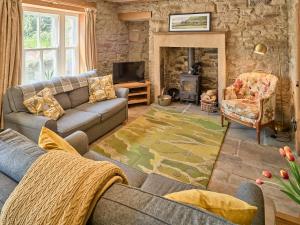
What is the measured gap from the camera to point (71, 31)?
196 inches

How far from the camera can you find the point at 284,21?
441cm

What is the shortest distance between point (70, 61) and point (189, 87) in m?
2.71

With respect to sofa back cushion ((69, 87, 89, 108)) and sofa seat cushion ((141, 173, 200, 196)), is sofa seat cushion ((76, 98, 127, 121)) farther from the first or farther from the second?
sofa seat cushion ((141, 173, 200, 196))

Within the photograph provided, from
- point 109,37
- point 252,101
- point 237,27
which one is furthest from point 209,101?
point 109,37

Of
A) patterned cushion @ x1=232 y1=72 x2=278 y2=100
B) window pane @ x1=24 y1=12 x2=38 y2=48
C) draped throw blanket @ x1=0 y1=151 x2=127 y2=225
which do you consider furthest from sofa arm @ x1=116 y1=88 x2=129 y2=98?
draped throw blanket @ x1=0 y1=151 x2=127 y2=225

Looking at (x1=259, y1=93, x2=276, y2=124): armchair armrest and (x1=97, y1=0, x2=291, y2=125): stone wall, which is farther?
(x1=97, y1=0, x2=291, y2=125): stone wall

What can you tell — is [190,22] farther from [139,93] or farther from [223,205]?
[223,205]

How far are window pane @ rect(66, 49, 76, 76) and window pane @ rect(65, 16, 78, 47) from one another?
0.14 metres

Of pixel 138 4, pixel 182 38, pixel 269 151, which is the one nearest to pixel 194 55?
pixel 182 38

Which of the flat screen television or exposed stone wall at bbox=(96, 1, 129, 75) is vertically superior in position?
exposed stone wall at bbox=(96, 1, 129, 75)

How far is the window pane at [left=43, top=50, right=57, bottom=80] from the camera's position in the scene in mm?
4462

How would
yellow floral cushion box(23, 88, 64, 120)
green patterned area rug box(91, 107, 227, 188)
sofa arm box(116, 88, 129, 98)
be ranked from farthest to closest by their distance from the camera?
sofa arm box(116, 88, 129, 98) < yellow floral cushion box(23, 88, 64, 120) < green patterned area rug box(91, 107, 227, 188)

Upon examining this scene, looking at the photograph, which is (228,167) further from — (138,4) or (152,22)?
(138,4)

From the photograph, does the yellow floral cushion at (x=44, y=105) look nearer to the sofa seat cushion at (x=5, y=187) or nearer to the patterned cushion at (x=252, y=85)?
the sofa seat cushion at (x=5, y=187)
